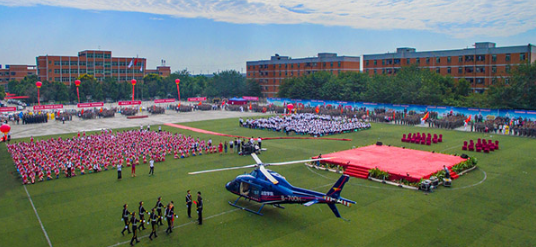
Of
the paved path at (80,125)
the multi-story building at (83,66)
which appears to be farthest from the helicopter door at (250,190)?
the multi-story building at (83,66)

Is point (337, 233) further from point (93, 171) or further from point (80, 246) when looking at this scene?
point (93, 171)

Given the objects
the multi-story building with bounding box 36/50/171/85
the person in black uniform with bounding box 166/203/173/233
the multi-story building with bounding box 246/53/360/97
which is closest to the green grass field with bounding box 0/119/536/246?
the person in black uniform with bounding box 166/203/173/233

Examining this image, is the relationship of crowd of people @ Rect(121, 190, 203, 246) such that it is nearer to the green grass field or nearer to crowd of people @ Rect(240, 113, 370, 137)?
the green grass field

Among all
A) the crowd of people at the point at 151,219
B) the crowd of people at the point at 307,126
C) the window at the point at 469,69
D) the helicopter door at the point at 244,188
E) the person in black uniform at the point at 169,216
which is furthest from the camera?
the window at the point at 469,69

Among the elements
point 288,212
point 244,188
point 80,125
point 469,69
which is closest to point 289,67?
point 469,69

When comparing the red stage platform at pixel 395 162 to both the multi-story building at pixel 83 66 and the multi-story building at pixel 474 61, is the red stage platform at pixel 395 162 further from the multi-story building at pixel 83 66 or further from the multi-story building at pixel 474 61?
the multi-story building at pixel 83 66
